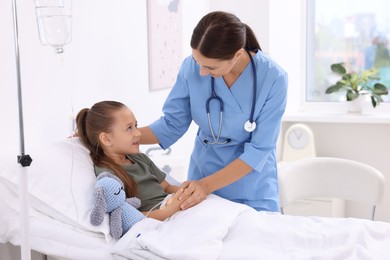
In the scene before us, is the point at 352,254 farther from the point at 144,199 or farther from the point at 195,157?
the point at 195,157

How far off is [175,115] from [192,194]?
406 millimetres

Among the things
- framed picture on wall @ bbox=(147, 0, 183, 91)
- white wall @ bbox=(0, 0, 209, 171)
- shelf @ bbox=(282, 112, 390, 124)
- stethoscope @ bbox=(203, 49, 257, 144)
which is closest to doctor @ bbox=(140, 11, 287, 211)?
stethoscope @ bbox=(203, 49, 257, 144)

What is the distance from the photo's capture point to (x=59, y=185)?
150 cm

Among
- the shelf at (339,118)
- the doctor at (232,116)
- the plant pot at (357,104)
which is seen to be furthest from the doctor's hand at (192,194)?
the plant pot at (357,104)

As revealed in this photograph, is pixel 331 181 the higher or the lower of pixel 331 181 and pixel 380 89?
the lower

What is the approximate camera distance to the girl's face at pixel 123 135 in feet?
5.65

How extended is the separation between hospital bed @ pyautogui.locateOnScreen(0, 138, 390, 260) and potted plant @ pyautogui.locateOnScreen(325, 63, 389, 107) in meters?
1.90

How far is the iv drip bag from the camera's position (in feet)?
4.93

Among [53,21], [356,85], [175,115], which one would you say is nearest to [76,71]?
[175,115]

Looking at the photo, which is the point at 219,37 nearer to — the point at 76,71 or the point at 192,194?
the point at 192,194

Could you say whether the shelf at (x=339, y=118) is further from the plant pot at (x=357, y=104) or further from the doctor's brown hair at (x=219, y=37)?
the doctor's brown hair at (x=219, y=37)

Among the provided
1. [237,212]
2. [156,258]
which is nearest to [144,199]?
[237,212]

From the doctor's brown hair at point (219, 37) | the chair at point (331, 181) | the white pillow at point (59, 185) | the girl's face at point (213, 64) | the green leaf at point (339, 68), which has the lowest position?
the chair at point (331, 181)

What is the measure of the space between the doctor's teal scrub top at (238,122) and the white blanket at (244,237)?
29 cm
